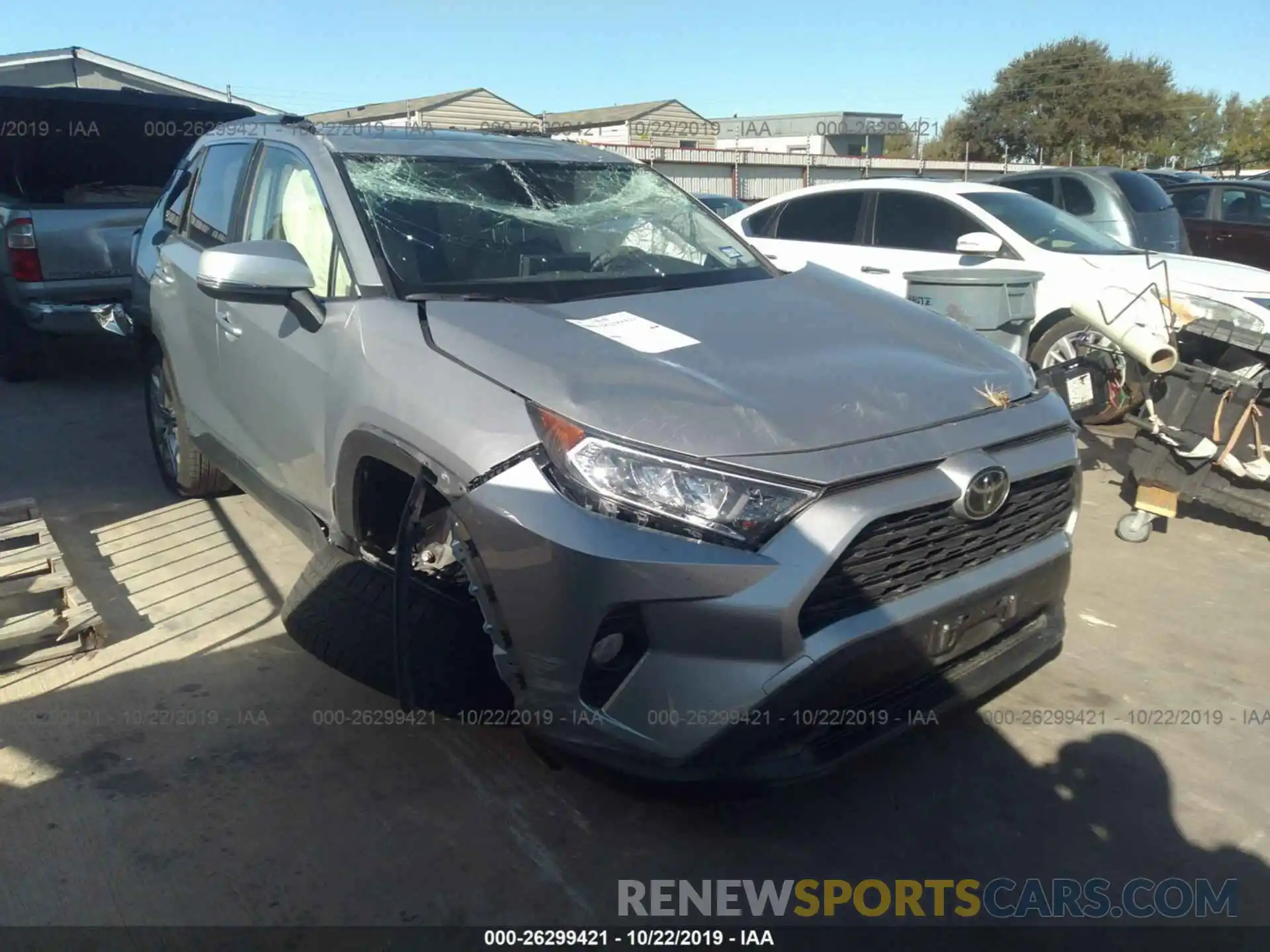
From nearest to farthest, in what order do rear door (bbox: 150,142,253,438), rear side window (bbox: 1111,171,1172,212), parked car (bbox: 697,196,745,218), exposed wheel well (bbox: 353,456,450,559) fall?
1. exposed wheel well (bbox: 353,456,450,559)
2. rear door (bbox: 150,142,253,438)
3. rear side window (bbox: 1111,171,1172,212)
4. parked car (bbox: 697,196,745,218)

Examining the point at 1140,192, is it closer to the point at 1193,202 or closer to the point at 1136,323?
the point at 1193,202

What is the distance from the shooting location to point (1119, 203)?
9211 millimetres

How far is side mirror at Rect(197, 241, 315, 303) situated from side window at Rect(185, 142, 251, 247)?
1.10m

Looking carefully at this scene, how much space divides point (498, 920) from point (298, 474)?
1703 millimetres

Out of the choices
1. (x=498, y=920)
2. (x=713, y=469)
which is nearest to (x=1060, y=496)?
(x=713, y=469)

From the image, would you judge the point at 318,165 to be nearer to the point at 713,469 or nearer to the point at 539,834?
the point at 713,469

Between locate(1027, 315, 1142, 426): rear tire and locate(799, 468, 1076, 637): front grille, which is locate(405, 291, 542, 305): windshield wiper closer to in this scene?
locate(799, 468, 1076, 637): front grille

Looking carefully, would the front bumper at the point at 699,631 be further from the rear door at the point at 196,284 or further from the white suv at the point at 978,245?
the white suv at the point at 978,245

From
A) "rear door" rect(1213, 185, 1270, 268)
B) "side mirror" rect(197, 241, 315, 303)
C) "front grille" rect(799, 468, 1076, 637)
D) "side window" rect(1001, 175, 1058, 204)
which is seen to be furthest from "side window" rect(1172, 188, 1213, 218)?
"side mirror" rect(197, 241, 315, 303)

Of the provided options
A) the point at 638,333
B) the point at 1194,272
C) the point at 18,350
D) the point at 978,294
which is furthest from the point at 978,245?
the point at 18,350

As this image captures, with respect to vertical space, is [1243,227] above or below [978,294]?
above

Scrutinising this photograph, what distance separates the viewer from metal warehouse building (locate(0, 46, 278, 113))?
20.4m

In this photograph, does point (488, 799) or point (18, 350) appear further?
point (18, 350)

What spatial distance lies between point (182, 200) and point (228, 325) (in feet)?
4.51
